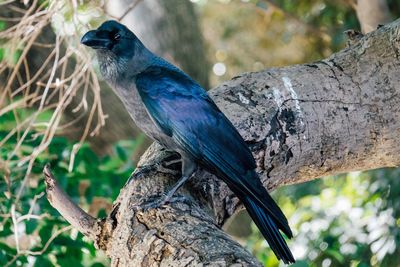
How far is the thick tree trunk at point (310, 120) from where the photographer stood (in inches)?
128

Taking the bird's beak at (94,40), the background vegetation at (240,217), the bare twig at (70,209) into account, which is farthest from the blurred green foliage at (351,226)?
the bare twig at (70,209)

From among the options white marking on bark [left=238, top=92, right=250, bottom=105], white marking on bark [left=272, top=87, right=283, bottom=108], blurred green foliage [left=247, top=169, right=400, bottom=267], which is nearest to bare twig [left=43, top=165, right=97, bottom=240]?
white marking on bark [left=238, top=92, right=250, bottom=105]

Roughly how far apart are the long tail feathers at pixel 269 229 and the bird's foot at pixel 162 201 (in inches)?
12.7

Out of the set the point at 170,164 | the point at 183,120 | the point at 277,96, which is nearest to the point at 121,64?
the point at 183,120

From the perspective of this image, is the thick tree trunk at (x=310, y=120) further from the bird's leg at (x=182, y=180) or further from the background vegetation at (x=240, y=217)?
the background vegetation at (x=240, y=217)

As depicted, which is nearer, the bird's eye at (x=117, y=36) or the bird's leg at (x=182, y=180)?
the bird's leg at (x=182, y=180)

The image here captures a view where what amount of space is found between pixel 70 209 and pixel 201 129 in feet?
1.97

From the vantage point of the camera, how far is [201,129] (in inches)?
129

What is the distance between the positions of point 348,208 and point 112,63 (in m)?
3.02

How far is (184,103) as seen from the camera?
335cm

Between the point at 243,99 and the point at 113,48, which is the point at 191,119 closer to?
the point at 243,99

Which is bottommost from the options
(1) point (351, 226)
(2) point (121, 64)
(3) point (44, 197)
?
(1) point (351, 226)

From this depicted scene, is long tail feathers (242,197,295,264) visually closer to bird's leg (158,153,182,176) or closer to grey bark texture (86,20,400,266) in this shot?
grey bark texture (86,20,400,266)

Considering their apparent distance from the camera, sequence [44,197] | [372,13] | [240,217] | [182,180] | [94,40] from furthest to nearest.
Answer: [240,217]
[372,13]
[44,197]
[94,40]
[182,180]
